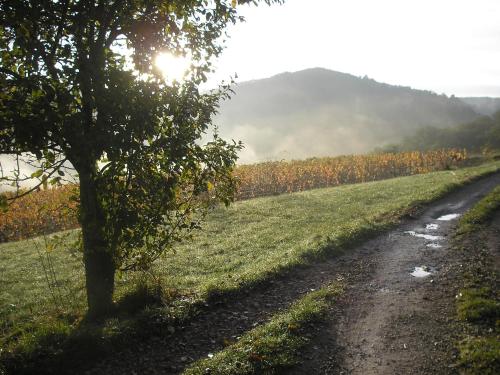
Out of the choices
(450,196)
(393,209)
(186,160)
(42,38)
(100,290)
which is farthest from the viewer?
(450,196)

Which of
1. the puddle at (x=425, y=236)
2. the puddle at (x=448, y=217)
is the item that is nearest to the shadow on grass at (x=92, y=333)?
the puddle at (x=425, y=236)

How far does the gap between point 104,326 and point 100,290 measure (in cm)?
129

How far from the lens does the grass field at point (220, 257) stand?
484 inches

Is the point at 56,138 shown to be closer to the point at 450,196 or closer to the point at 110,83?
the point at 110,83

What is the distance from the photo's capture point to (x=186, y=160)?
10109mm

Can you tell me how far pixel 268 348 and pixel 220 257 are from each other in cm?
949

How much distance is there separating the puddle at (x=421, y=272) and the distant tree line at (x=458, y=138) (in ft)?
323

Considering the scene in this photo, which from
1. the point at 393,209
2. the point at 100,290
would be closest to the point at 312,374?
the point at 100,290

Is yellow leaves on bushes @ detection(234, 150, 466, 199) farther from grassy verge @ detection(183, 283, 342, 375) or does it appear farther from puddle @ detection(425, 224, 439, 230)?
grassy verge @ detection(183, 283, 342, 375)

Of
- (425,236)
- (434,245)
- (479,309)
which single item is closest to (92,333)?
(479,309)

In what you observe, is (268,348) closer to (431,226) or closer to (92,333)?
(92,333)

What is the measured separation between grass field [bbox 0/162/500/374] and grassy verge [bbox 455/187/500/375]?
4.88 meters

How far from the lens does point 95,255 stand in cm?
1108

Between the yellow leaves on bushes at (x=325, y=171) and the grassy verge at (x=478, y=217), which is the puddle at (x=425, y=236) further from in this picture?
the yellow leaves on bushes at (x=325, y=171)
